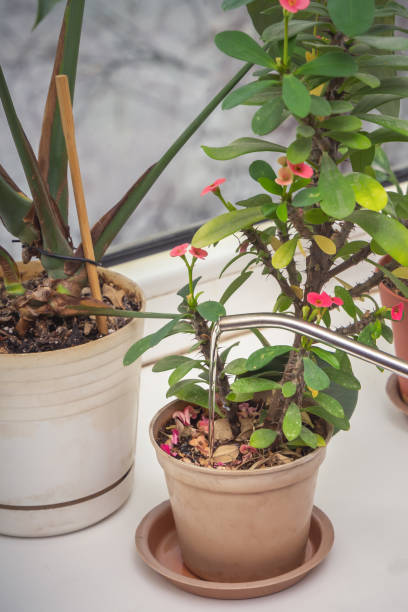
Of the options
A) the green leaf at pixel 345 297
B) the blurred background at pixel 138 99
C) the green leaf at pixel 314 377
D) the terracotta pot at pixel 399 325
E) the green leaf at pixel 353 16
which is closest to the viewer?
the green leaf at pixel 353 16

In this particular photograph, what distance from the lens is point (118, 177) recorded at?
120 centimetres

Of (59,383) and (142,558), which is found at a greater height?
(59,383)

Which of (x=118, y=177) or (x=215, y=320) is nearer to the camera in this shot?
(x=215, y=320)

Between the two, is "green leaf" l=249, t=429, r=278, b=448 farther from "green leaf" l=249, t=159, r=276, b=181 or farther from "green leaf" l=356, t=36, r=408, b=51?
"green leaf" l=356, t=36, r=408, b=51

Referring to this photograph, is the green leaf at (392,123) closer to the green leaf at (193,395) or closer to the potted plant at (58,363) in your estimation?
the potted plant at (58,363)

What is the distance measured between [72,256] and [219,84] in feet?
1.92

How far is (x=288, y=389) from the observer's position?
0.63 m

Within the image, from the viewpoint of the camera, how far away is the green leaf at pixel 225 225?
0.63 metres

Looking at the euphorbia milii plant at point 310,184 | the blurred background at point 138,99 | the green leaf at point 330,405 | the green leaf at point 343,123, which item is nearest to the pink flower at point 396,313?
the euphorbia milii plant at point 310,184

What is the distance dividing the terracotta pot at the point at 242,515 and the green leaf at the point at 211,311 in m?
0.14

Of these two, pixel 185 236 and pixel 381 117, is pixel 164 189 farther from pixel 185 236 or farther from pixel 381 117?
pixel 381 117

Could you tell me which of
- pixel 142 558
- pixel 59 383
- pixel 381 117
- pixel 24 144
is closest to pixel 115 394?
pixel 59 383

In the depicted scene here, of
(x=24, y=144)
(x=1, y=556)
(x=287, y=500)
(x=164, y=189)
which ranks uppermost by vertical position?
(x=24, y=144)

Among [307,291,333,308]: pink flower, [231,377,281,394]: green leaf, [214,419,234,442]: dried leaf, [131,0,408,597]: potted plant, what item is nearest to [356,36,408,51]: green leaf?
[131,0,408,597]: potted plant
